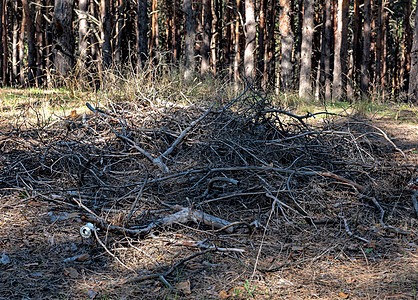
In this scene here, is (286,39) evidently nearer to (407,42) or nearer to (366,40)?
(366,40)

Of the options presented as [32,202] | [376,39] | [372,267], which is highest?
[376,39]

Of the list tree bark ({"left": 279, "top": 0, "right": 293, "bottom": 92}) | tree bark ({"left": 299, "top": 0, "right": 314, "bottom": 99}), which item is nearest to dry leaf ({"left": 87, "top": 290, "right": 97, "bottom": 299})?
tree bark ({"left": 279, "top": 0, "right": 293, "bottom": 92})

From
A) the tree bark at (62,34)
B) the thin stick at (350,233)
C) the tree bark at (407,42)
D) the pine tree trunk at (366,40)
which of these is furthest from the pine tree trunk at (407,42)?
the thin stick at (350,233)

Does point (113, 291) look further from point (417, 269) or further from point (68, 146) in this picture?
point (68, 146)

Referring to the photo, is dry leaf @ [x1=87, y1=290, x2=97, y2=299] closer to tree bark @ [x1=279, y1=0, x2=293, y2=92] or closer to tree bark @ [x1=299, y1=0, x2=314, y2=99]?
tree bark @ [x1=279, y1=0, x2=293, y2=92]

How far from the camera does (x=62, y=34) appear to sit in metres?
9.75

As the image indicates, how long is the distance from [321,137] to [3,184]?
3.24 meters

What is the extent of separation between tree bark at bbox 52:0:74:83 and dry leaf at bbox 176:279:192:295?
28.3 feet

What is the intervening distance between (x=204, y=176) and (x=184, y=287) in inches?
50.8

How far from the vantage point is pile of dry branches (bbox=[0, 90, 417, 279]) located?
113 inches

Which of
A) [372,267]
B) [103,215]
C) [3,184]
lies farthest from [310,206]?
[3,184]

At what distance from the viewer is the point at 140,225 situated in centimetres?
275

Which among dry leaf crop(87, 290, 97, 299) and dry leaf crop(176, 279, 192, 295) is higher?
dry leaf crop(87, 290, 97, 299)

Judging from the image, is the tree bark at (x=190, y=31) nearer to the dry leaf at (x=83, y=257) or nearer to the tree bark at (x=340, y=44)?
the tree bark at (x=340, y=44)
